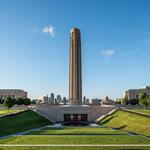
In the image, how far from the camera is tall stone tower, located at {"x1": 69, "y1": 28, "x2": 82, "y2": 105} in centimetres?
8675

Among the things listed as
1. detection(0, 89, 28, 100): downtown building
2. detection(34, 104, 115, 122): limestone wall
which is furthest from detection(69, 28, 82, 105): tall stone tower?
detection(0, 89, 28, 100): downtown building

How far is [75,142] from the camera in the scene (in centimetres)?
2950

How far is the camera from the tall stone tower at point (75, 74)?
285ft

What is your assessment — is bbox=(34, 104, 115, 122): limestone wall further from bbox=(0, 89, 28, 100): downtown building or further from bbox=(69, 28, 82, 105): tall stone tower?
bbox=(0, 89, 28, 100): downtown building

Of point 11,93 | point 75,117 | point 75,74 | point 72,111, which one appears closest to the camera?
point 72,111

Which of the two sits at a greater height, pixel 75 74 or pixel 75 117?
pixel 75 74

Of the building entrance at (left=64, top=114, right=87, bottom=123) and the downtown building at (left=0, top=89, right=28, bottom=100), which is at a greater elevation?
the downtown building at (left=0, top=89, right=28, bottom=100)

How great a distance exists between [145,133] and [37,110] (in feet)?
131

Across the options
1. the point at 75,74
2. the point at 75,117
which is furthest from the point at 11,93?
the point at 75,117

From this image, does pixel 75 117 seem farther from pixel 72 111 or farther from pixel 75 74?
pixel 75 74

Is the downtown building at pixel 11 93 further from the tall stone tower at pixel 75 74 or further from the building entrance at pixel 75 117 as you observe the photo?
the building entrance at pixel 75 117

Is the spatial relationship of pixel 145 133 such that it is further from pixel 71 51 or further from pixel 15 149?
pixel 71 51

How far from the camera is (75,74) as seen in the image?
3415 inches

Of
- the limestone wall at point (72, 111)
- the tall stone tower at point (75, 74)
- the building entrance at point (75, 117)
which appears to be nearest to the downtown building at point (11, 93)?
the tall stone tower at point (75, 74)
